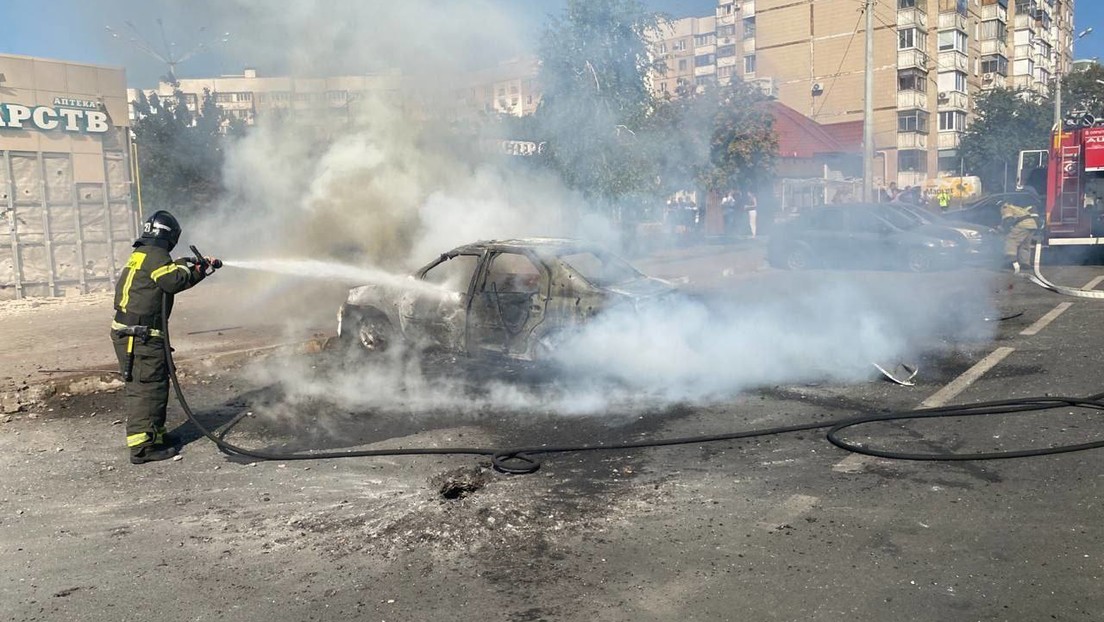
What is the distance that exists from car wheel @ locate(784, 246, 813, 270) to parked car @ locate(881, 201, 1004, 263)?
6.04ft

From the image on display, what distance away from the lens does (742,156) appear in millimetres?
17297

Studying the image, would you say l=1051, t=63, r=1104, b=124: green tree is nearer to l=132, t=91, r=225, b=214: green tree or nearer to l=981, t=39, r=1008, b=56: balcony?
l=981, t=39, r=1008, b=56: balcony

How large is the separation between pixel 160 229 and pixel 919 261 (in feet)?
44.6

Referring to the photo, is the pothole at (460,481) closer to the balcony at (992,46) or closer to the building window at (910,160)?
the building window at (910,160)

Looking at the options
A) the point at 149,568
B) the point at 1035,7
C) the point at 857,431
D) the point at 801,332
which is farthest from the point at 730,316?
the point at 1035,7

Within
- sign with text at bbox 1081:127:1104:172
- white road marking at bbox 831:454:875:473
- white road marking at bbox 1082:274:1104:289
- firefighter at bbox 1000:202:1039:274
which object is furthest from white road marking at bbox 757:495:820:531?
sign with text at bbox 1081:127:1104:172

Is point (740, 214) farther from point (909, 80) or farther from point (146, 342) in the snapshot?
point (909, 80)

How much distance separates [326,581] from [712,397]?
12.6 ft

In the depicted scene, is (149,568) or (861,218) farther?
(861,218)

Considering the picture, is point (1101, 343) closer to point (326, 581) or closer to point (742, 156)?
point (326, 581)

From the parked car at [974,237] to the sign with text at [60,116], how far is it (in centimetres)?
1589

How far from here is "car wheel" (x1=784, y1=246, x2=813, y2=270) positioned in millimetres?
16422

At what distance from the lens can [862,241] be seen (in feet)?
51.8

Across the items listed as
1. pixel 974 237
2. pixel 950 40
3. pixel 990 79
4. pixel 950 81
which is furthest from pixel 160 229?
pixel 990 79
